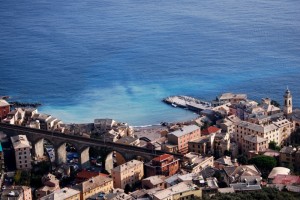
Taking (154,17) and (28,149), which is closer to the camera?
(28,149)

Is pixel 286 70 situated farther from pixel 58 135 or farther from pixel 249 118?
pixel 58 135

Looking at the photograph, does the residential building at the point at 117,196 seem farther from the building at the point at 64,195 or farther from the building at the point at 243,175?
→ the building at the point at 243,175

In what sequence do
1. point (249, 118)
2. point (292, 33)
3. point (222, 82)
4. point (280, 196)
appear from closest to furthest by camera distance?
point (280, 196) < point (249, 118) < point (222, 82) < point (292, 33)

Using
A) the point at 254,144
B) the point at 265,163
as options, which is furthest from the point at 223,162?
the point at 254,144

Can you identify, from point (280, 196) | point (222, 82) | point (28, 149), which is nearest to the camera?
point (280, 196)

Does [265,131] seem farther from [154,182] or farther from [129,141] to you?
[154,182]

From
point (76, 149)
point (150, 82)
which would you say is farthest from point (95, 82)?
point (76, 149)

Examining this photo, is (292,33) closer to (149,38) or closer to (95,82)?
(149,38)
